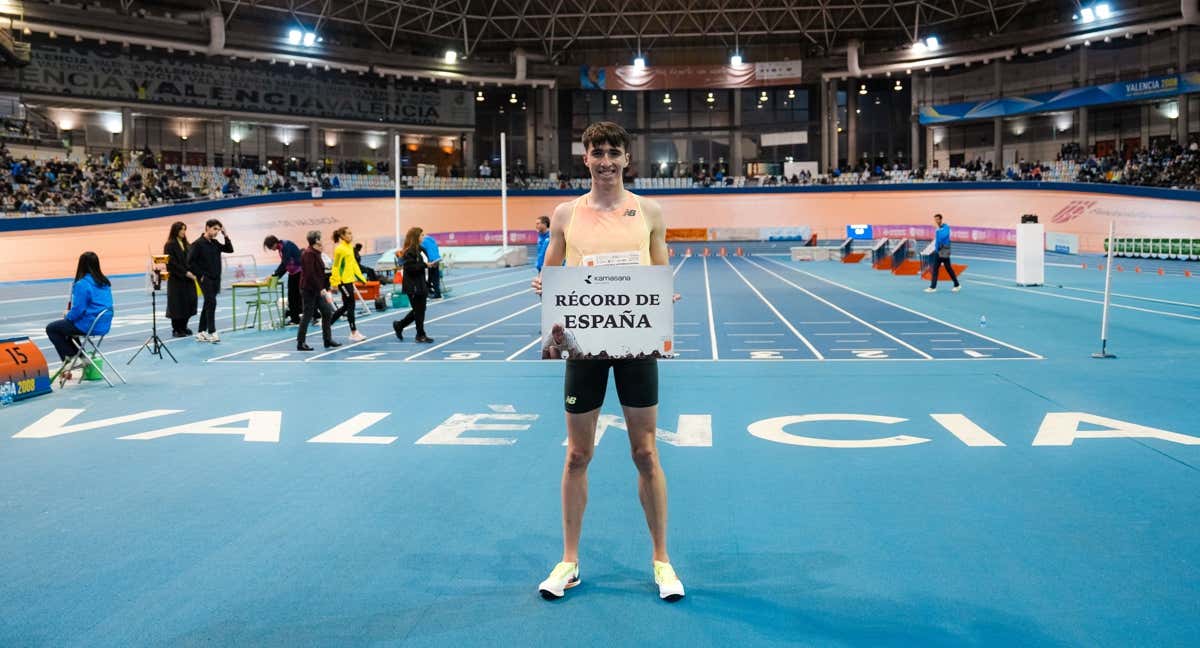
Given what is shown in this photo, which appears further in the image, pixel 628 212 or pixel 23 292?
pixel 23 292

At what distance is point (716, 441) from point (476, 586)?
330 cm

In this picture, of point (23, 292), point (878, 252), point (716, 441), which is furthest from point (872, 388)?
point (878, 252)

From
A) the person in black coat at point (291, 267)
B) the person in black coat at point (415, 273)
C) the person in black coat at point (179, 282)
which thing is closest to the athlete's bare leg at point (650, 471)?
the person in black coat at point (415, 273)

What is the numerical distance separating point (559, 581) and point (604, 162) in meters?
1.84

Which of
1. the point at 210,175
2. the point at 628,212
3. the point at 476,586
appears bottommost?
the point at 476,586

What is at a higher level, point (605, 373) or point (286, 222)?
point (286, 222)

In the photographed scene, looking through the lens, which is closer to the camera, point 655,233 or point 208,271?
point 655,233

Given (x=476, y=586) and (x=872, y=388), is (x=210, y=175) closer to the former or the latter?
(x=872, y=388)

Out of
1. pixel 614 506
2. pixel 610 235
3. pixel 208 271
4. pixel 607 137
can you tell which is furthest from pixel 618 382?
Answer: pixel 208 271

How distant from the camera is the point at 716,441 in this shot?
6.98 metres

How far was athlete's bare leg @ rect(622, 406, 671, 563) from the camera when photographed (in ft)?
12.9

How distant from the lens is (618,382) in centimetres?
395

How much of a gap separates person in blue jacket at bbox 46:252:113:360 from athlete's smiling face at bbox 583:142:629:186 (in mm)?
8185

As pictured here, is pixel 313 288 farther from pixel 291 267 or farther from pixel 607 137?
pixel 607 137
